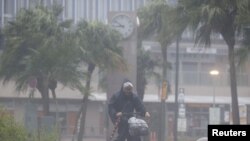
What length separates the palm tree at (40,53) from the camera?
27.4 metres

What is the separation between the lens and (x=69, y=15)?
57.0 metres

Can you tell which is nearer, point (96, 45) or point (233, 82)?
point (233, 82)

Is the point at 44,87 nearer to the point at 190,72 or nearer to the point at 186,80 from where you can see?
the point at 186,80

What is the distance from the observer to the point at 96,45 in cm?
3039

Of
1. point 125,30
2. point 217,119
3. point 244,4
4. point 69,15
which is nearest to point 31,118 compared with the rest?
point 125,30

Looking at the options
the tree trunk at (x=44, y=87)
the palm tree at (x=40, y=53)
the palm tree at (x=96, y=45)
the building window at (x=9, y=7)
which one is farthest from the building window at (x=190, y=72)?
the tree trunk at (x=44, y=87)

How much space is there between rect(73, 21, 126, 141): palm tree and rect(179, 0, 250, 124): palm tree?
6.70 m

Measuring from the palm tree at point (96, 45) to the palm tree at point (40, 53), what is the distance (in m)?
0.81

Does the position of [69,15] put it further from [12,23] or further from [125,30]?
[125,30]

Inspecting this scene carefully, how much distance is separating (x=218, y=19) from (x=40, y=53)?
8539mm

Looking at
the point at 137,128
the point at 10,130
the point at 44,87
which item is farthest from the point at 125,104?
the point at 44,87

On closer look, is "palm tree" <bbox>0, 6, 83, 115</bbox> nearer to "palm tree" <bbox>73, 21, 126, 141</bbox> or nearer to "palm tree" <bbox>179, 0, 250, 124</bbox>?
"palm tree" <bbox>73, 21, 126, 141</bbox>

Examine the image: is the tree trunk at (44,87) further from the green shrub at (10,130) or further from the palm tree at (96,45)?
the green shrub at (10,130)

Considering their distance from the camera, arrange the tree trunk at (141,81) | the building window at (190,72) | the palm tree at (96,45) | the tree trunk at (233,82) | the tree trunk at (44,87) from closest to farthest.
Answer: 1. the tree trunk at (233,82)
2. the tree trunk at (44,87)
3. the palm tree at (96,45)
4. the tree trunk at (141,81)
5. the building window at (190,72)
